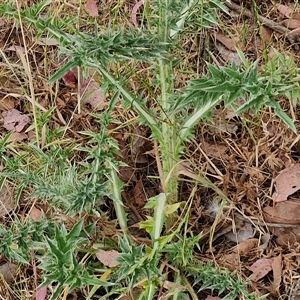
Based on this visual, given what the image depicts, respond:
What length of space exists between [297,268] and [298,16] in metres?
1.04

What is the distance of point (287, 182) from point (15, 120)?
1055 millimetres

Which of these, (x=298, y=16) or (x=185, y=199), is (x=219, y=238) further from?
(x=298, y=16)

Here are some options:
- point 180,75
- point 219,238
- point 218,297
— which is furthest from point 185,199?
point 180,75

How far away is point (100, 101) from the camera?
231cm

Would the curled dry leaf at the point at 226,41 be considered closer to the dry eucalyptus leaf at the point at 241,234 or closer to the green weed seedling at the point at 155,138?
the green weed seedling at the point at 155,138

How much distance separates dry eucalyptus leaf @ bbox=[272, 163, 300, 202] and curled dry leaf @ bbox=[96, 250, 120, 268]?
59cm

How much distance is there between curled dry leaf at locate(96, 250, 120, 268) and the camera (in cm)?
188

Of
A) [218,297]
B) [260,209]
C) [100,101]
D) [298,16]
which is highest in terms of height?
[298,16]

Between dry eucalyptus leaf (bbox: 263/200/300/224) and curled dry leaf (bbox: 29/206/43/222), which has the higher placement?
dry eucalyptus leaf (bbox: 263/200/300/224)

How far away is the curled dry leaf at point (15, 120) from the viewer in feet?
→ 7.52

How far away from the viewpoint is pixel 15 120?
2.31m

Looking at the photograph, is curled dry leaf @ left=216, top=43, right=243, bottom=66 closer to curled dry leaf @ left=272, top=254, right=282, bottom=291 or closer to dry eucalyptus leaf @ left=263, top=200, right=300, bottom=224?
dry eucalyptus leaf @ left=263, top=200, right=300, bottom=224

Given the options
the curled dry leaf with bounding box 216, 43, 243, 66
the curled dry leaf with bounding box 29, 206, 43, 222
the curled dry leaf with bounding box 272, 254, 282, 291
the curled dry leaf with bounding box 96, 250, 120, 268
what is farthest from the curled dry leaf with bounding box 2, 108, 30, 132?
the curled dry leaf with bounding box 272, 254, 282, 291

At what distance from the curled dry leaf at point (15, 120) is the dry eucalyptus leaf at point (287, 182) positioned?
983 mm
